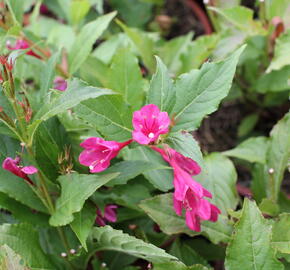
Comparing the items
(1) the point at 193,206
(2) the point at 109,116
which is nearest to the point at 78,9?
(2) the point at 109,116

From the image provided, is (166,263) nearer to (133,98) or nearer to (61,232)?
(61,232)

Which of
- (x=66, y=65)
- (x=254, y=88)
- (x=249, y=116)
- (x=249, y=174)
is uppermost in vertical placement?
(x=66, y=65)

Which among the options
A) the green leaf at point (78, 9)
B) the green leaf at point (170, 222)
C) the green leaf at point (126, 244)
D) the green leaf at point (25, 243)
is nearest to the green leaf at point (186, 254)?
the green leaf at point (170, 222)

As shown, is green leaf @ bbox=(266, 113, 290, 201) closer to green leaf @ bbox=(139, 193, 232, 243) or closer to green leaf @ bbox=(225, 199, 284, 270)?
green leaf @ bbox=(139, 193, 232, 243)

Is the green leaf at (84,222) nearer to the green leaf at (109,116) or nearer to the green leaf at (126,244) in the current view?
the green leaf at (126,244)

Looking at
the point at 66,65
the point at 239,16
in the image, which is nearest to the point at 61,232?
the point at 66,65

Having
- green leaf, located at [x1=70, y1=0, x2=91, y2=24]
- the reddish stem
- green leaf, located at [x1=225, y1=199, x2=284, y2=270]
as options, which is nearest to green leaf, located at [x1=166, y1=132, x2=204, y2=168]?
green leaf, located at [x1=225, y1=199, x2=284, y2=270]
